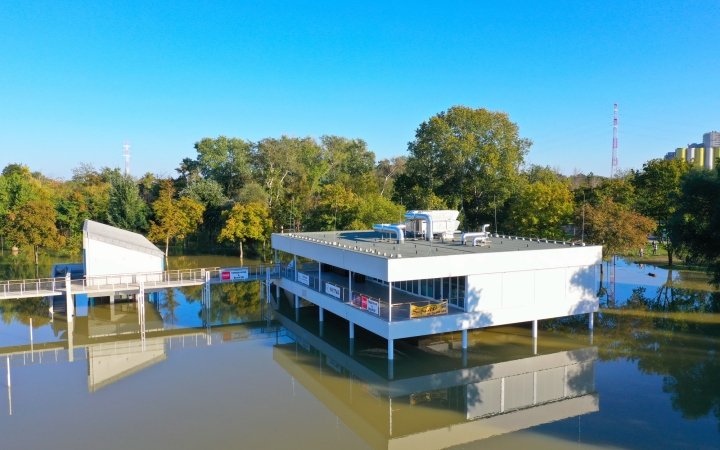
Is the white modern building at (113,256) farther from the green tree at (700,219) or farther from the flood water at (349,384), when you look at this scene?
the green tree at (700,219)

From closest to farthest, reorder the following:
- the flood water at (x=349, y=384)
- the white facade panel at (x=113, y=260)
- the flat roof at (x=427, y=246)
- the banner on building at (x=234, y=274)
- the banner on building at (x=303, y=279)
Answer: the flood water at (x=349, y=384), the flat roof at (x=427, y=246), the banner on building at (x=303, y=279), the white facade panel at (x=113, y=260), the banner on building at (x=234, y=274)

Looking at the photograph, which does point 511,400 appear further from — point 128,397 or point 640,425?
point 128,397

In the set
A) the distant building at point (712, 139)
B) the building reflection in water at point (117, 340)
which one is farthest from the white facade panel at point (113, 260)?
the distant building at point (712, 139)

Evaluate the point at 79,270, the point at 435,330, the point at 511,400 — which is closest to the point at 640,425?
the point at 511,400

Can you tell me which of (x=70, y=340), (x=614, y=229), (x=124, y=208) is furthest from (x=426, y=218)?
(x=124, y=208)

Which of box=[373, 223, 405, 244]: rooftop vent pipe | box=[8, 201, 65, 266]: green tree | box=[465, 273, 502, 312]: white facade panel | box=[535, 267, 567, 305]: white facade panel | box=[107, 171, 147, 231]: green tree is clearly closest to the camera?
box=[465, 273, 502, 312]: white facade panel

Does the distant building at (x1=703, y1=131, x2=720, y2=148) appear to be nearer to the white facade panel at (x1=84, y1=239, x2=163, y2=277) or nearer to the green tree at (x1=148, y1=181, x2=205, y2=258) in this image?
the green tree at (x1=148, y1=181, x2=205, y2=258)

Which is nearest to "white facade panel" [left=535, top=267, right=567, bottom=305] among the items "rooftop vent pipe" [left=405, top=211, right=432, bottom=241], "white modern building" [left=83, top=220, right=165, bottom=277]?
"rooftop vent pipe" [left=405, top=211, right=432, bottom=241]
